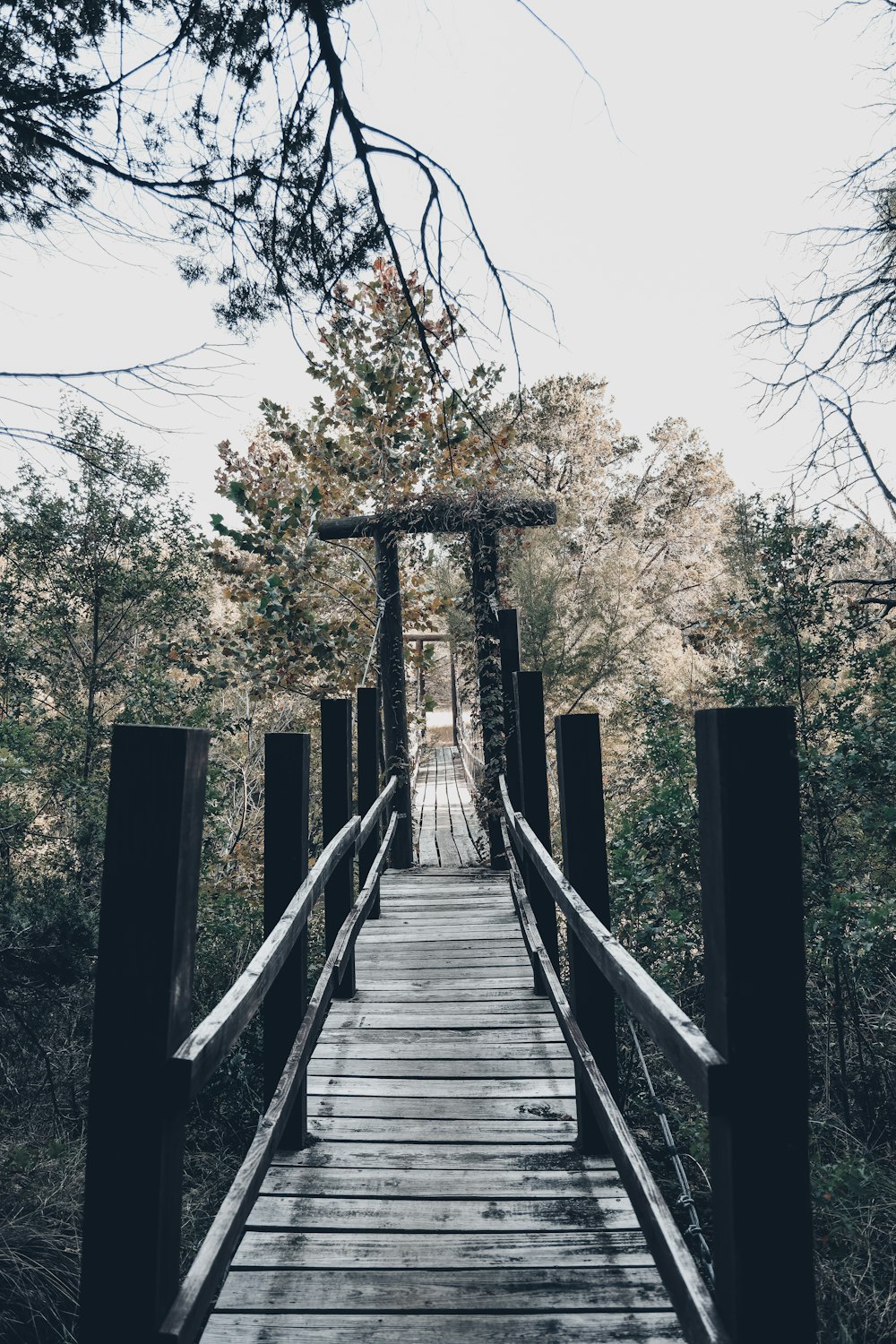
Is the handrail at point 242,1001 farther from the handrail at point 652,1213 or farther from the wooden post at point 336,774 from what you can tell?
the handrail at point 652,1213

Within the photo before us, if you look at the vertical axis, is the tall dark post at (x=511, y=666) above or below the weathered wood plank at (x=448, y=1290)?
above

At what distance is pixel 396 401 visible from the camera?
8.62m

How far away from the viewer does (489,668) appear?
692 cm

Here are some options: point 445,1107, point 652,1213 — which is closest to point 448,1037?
point 445,1107

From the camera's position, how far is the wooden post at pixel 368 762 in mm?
5199

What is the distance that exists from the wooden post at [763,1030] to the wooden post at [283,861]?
58.1 inches

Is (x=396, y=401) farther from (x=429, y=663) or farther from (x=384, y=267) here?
(x=429, y=663)

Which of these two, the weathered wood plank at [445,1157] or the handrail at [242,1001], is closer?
the handrail at [242,1001]

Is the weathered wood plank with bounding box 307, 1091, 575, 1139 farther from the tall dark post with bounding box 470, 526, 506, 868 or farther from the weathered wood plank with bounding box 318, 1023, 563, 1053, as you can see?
the tall dark post with bounding box 470, 526, 506, 868

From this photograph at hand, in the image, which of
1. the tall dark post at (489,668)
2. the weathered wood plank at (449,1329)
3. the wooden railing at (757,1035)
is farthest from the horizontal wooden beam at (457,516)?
the wooden railing at (757,1035)

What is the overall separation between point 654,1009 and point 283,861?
1271mm

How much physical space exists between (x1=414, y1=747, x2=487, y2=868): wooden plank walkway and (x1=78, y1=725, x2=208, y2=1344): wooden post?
20.7 feet

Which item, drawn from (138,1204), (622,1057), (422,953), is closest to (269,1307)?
(138,1204)

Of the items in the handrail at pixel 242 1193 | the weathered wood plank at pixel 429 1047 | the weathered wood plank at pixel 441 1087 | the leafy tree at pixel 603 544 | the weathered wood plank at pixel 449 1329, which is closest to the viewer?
the handrail at pixel 242 1193
